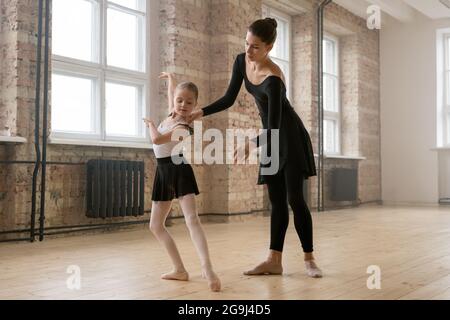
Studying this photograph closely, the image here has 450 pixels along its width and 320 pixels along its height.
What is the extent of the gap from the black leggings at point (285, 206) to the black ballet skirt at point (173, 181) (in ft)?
1.81

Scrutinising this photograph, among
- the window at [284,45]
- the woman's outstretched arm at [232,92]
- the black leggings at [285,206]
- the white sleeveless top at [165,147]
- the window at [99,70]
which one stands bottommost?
the black leggings at [285,206]

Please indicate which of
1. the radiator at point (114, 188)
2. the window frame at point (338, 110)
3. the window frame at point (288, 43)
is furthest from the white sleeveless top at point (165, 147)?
the window frame at point (338, 110)

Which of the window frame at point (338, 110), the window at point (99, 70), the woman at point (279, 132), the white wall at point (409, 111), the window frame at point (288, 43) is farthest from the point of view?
the white wall at point (409, 111)

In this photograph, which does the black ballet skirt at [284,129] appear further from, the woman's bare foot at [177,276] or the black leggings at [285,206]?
the woman's bare foot at [177,276]

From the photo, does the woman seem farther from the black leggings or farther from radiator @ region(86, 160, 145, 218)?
radiator @ region(86, 160, 145, 218)

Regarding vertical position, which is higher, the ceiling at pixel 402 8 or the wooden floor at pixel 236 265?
the ceiling at pixel 402 8

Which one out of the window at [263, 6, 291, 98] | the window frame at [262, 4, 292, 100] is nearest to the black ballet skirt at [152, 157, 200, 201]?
the window frame at [262, 4, 292, 100]

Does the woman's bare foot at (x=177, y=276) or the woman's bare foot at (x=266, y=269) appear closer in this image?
the woman's bare foot at (x=177, y=276)

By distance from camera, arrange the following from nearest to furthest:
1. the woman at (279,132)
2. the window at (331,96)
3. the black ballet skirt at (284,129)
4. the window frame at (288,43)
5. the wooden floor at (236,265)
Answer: the wooden floor at (236,265) < the woman at (279,132) < the black ballet skirt at (284,129) < the window frame at (288,43) < the window at (331,96)

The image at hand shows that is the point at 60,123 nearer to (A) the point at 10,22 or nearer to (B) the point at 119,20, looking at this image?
(A) the point at 10,22

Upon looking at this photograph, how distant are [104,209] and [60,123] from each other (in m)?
1.02

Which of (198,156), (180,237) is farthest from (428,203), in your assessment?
(180,237)

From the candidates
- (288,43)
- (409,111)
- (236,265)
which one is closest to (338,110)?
(409,111)

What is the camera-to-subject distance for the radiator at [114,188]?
221 inches
